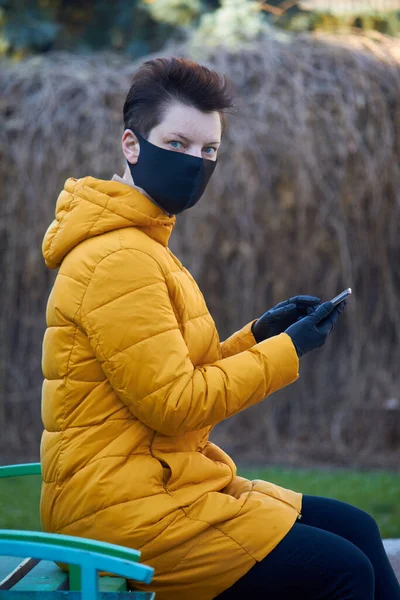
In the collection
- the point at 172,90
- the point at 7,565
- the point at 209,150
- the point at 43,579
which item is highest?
the point at 172,90

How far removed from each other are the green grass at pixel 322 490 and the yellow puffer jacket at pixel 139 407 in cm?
250

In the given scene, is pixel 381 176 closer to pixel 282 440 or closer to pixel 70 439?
pixel 282 440

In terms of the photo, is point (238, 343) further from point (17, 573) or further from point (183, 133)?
point (17, 573)

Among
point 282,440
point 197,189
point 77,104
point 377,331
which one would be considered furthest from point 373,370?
point 197,189

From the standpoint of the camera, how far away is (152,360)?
2.11 m

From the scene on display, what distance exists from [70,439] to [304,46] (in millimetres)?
4977

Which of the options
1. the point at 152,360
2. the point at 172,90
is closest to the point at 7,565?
the point at 152,360

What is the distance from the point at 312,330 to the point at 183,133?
2.01 ft

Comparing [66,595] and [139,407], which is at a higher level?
[139,407]

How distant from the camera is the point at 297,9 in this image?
9336mm

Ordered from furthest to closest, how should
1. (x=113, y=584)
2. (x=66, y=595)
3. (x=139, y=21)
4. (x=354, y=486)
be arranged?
(x=139, y=21) < (x=354, y=486) < (x=113, y=584) < (x=66, y=595)

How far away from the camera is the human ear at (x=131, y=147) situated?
2420mm

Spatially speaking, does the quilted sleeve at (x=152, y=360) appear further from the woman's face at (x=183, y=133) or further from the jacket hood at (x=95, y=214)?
the woman's face at (x=183, y=133)

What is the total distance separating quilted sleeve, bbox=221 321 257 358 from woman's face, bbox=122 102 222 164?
58 centimetres
